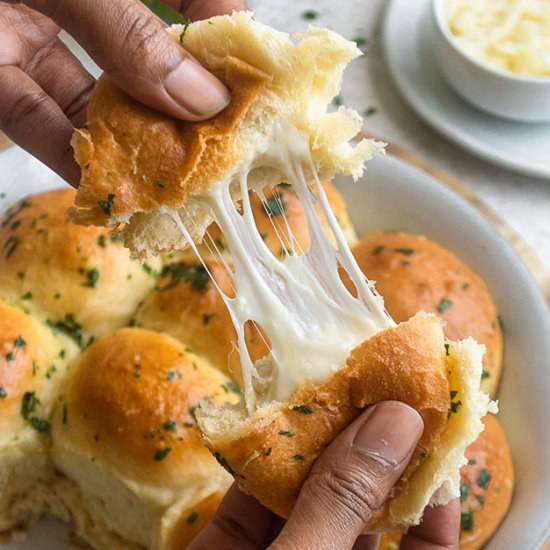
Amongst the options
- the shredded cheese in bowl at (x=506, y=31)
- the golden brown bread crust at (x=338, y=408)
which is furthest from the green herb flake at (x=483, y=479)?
the shredded cheese in bowl at (x=506, y=31)

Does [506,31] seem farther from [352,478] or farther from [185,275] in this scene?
[352,478]

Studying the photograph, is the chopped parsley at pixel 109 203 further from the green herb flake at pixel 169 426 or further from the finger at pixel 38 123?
the green herb flake at pixel 169 426

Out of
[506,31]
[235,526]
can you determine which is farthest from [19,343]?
[506,31]

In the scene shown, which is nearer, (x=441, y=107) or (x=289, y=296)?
(x=289, y=296)

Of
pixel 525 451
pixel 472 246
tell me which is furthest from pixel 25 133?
pixel 525 451

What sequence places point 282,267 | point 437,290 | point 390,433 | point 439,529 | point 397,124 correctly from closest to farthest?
point 390,433 < point 282,267 < point 439,529 < point 437,290 < point 397,124

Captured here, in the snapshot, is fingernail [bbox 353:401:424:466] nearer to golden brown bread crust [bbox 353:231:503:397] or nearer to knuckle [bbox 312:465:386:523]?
knuckle [bbox 312:465:386:523]

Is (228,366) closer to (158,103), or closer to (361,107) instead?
(158,103)

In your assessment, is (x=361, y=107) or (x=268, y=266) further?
(x=361, y=107)
